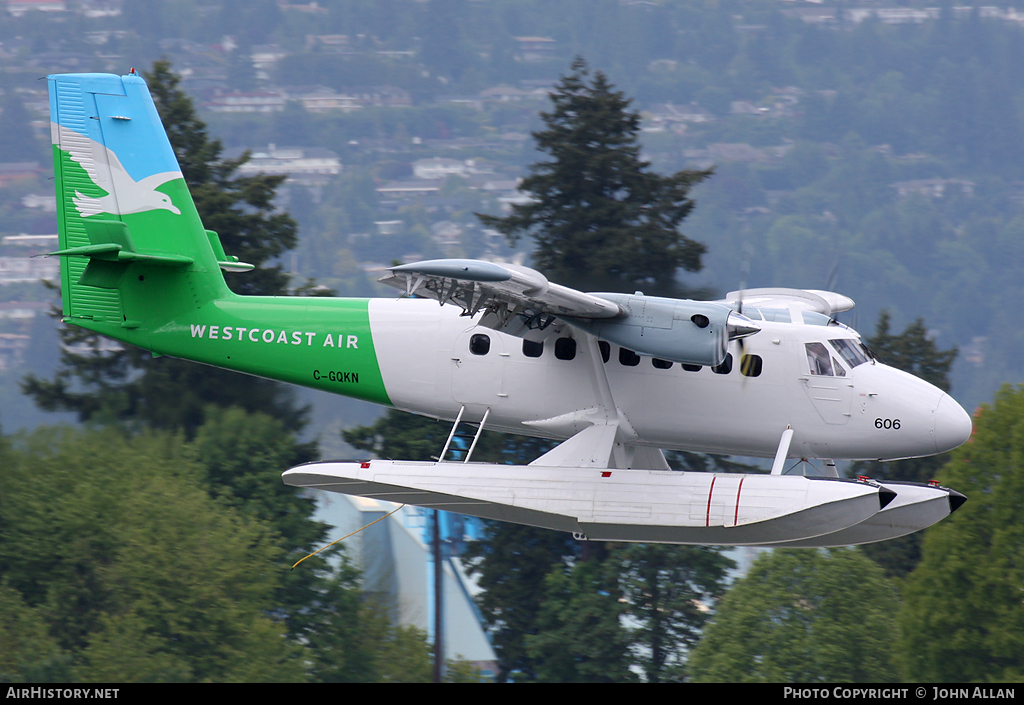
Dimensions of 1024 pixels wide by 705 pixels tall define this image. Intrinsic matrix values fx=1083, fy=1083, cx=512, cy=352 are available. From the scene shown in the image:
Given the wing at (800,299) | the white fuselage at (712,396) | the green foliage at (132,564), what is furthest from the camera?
the green foliage at (132,564)

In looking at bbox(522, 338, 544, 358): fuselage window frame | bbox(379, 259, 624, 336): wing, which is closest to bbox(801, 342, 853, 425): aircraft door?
bbox(379, 259, 624, 336): wing

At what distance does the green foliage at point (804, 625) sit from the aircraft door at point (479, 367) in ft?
51.3

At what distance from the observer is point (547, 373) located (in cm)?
1312

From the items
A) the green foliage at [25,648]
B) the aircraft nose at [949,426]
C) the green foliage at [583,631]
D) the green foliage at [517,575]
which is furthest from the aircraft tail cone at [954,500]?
the green foliage at [517,575]

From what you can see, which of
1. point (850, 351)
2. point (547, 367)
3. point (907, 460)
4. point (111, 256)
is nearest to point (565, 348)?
point (547, 367)

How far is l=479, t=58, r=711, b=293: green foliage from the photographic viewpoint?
96.5ft

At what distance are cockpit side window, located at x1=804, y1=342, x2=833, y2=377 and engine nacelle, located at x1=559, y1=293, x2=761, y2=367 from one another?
112 centimetres

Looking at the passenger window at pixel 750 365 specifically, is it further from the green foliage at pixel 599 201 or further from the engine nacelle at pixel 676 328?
the green foliage at pixel 599 201

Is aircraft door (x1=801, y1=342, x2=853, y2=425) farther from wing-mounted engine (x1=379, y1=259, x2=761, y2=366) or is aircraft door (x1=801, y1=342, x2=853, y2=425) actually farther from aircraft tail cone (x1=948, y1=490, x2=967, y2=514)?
aircraft tail cone (x1=948, y1=490, x2=967, y2=514)

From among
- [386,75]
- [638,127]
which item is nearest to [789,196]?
[386,75]

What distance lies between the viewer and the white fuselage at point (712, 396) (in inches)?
A: 497

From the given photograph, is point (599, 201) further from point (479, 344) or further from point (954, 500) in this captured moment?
point (954, 500)

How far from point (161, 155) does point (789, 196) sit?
11047 centimetres

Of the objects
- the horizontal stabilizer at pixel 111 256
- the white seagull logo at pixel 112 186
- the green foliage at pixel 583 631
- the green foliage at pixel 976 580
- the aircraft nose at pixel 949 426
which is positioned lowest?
the green foliage at pixel 583 631
